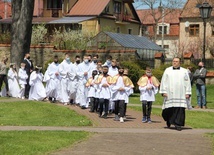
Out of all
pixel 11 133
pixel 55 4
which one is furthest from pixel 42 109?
pixel 55 4

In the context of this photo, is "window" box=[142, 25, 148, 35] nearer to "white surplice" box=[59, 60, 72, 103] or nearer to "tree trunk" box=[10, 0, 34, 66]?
"tree trunk" box=[10, 0, 34, 66]

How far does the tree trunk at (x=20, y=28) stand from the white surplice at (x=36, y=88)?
537 cm

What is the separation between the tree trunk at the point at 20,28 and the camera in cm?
2789

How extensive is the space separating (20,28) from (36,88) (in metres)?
6.39

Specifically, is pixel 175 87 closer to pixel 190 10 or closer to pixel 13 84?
pixel 13 84

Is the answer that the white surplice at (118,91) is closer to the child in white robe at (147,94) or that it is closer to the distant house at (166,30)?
the child in white robe at (147,94)

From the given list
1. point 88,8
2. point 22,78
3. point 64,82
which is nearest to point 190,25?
point 88,8

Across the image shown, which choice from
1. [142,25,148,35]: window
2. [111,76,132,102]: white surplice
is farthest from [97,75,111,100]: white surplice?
[142,25,148,35]: window

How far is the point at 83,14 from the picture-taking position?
6112cm

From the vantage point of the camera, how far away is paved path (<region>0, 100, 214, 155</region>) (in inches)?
457

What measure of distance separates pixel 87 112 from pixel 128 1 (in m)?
48.3

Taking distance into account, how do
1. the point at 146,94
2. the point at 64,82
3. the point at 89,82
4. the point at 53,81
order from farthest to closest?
1. the point at 53,81
2. the point at 64,82
3. the point at 89,82
4. the point at 146,94

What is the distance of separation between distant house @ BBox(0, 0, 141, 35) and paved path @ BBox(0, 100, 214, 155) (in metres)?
41.0

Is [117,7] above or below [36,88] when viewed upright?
above
